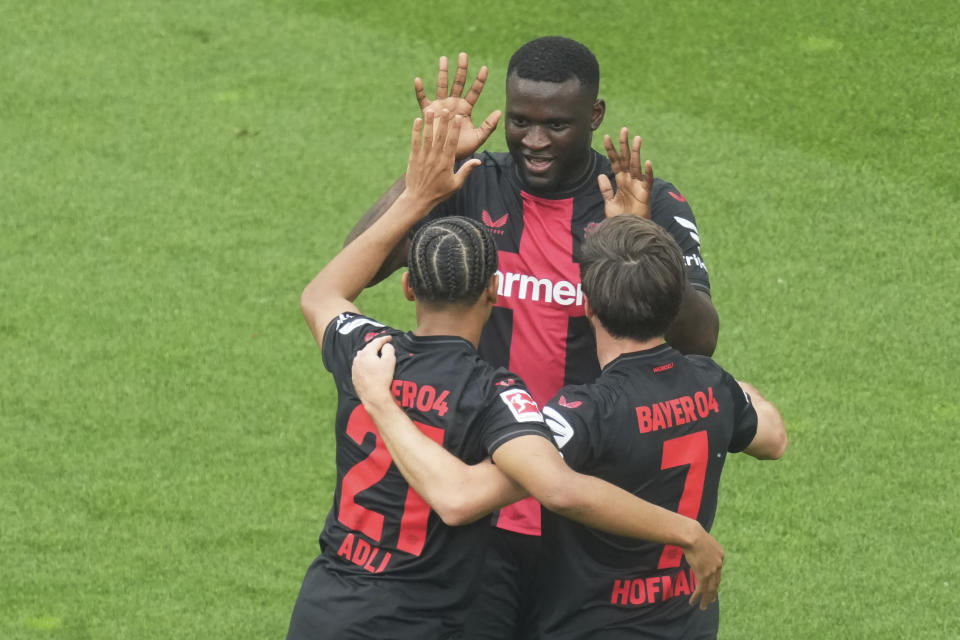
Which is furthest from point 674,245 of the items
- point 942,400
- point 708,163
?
point 708,163

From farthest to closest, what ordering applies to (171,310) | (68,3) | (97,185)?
(68,3)
(97,185)
(171,310)

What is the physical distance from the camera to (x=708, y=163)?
33.6 ft

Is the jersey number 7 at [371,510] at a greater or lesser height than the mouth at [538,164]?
lesser

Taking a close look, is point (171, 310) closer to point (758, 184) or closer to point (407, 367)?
point (758, 184)

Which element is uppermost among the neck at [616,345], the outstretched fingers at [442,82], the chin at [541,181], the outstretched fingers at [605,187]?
the outstretched fingers at [442,82]

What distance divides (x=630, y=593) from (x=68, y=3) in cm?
977

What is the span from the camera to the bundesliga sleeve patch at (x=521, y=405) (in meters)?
3.90

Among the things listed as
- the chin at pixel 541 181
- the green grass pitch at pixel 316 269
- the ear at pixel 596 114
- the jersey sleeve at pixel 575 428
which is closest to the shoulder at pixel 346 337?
the jersey sleeve at pixel 575 428

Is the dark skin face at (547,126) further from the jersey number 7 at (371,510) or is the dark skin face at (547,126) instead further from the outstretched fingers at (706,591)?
the outstretched fingers at (706,591)

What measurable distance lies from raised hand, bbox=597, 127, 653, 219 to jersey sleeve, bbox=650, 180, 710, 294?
16cm

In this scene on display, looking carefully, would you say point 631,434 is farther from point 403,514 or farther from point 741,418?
point 403,514

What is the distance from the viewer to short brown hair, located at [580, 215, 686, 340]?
4.04m

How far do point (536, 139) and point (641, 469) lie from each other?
1208 mm

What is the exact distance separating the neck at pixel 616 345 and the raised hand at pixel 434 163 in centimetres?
68
